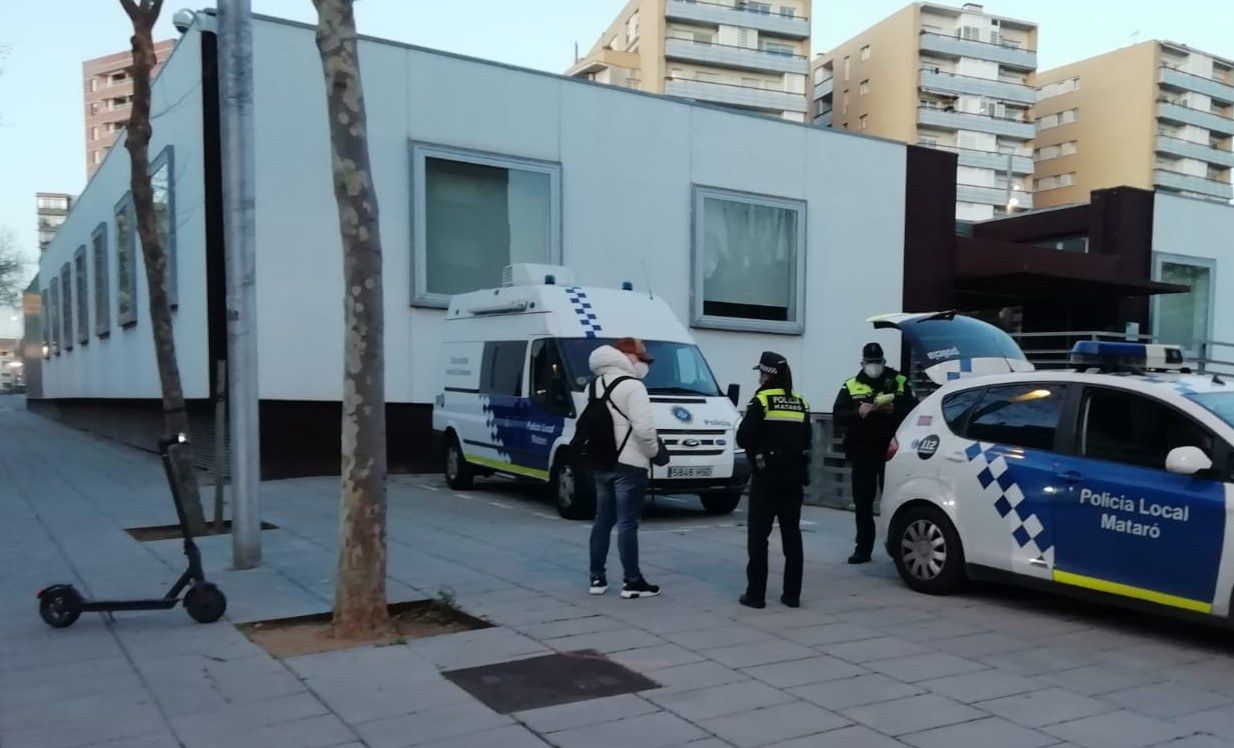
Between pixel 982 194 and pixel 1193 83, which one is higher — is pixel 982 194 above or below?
below

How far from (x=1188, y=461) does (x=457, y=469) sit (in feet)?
30.6

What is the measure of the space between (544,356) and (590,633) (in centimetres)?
544

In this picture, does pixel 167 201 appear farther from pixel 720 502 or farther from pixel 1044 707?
pixel 1044 707

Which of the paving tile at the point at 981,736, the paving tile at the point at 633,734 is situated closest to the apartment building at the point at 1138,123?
the paving tile at the point at 981,736

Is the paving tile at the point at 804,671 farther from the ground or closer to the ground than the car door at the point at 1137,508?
closer to the ground

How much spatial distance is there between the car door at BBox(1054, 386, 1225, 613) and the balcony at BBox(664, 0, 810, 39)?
196ft

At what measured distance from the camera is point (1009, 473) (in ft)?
20.6

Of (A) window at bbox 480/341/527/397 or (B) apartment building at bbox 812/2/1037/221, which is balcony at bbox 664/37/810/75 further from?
(A) window at bbox 480/341/527/397

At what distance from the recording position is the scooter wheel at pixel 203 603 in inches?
234

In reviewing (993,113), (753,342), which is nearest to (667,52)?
(993,113)

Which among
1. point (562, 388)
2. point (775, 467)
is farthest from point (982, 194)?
point (775, 467)

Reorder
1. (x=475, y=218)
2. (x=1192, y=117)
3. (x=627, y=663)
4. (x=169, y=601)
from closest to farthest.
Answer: (x=627, y=663) → (x=169, y=601) → (x=475, y=218) → (x=1192, y=117)

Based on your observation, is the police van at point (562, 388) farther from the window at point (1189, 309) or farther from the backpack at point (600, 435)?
the window at point (1189, 309)

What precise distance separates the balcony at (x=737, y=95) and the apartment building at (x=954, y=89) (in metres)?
8.14
